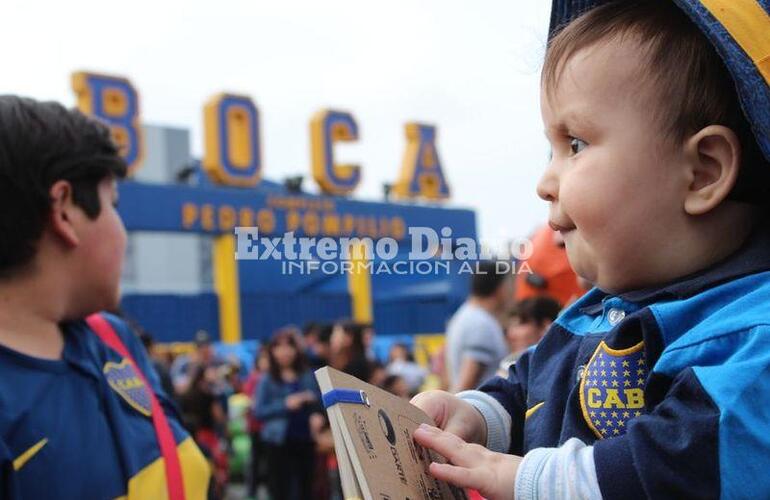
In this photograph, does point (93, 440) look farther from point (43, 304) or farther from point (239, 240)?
point (239, 240)

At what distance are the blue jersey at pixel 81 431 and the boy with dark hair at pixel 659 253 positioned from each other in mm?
695

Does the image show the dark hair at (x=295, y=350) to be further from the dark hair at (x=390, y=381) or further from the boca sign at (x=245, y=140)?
the boca sign at (x=245, y=140)

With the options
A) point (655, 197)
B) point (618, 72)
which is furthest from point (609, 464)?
point (618, 72)

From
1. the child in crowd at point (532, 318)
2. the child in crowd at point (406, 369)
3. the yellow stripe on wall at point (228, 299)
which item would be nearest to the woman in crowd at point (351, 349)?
the child in crowd at point (532, 318)

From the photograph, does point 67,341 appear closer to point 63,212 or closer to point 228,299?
point 63,212

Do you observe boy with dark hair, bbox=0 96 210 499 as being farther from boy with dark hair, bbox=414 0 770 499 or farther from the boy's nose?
the boy's nose

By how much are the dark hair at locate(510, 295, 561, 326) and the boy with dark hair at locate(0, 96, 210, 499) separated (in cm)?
207

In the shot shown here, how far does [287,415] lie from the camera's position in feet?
19.2

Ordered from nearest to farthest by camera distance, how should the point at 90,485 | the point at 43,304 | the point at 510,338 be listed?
the point at 90,485, the point at 43,304, the point at 510,338

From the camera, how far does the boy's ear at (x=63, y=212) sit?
4.48 feet

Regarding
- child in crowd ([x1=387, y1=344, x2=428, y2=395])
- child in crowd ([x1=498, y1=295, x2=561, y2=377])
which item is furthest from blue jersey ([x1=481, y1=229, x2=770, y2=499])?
child in crowd ([x1=387, y1=344, x2=428, y2=395])

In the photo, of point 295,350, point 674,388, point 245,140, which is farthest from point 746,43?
point 245,140

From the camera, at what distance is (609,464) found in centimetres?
68

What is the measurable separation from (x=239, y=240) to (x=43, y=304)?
53 cm
